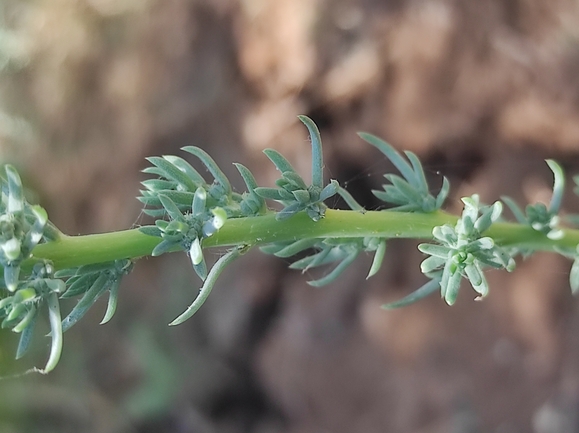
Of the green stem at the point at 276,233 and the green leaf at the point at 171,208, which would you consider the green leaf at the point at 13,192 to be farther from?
the green leaf at the point at 171,208

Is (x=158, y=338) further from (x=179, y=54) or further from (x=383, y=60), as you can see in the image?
(x=383, y=60)

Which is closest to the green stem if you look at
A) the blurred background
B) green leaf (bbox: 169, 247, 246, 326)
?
green leaf (bbox: 169, 247, 246, 326)

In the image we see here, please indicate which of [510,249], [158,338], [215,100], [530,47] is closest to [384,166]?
[530,47]

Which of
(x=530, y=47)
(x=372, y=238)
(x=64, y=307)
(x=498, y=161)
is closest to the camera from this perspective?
(x=372, y=238)

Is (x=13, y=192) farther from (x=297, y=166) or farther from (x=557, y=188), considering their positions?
(x=297, y=166)

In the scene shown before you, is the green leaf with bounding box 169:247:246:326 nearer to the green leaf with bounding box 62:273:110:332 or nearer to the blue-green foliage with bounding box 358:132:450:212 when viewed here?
the green leaf with bounding box 62:273:110:332

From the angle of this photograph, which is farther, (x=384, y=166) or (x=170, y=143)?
(x=170, y=143)
